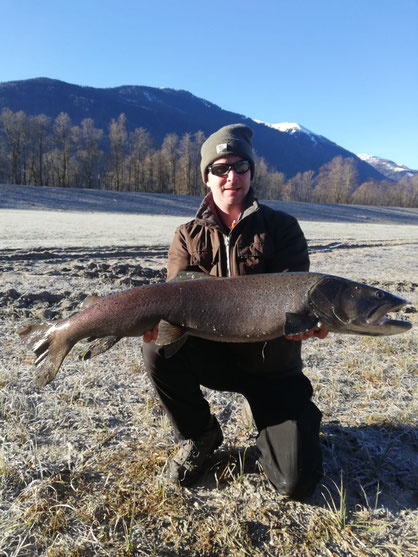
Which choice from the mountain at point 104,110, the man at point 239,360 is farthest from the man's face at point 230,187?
the mountain at point 104,110

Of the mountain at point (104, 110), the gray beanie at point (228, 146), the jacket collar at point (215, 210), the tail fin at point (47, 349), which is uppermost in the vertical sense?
the mountain at point (104, 110)

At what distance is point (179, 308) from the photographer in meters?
2.30

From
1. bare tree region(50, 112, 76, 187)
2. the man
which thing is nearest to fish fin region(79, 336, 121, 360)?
the man

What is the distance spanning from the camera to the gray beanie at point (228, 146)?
2779 millimetres

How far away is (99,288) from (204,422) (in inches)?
155

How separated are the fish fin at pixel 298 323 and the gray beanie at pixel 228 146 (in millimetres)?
1390

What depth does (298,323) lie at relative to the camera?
2123mm

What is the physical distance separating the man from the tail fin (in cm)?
56

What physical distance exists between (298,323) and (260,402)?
0.69 meters

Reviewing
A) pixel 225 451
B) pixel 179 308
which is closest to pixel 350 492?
pixel 225 451

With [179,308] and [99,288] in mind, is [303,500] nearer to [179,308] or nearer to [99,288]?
[179,308]

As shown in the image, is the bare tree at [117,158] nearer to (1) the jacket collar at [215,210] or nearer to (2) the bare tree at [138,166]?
(2) the bare tree at [138,166]

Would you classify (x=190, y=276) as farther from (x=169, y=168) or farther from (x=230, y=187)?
(x=169, y=168)

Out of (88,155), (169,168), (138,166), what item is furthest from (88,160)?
(169,168)
